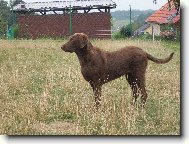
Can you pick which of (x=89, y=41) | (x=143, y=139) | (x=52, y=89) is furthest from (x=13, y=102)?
(x=143, y=139)

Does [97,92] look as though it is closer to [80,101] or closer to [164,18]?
[80,101]

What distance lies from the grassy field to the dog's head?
0.09 meters

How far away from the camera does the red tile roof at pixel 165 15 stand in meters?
4.55

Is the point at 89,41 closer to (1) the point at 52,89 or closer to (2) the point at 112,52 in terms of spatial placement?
(2) the point at 112,52

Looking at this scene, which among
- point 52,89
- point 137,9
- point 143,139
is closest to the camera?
point 143,139

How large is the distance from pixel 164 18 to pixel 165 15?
0.03m

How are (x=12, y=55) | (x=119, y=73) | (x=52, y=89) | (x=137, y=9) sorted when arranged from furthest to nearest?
1. (x=12, y=55)
2. (x=52, y=89)
3. (x=119, y=73)
4. (x=137, y=9)

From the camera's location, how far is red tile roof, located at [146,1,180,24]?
179 inches

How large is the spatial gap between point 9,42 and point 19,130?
3.10 feet

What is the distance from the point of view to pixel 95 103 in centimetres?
486

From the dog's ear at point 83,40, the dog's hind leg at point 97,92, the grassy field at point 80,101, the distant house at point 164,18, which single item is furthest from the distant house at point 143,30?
the dog's hind leg at point 97,92

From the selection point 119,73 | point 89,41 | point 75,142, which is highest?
point 89,41

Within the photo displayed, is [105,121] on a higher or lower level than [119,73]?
lower

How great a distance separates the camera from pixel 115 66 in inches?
195
